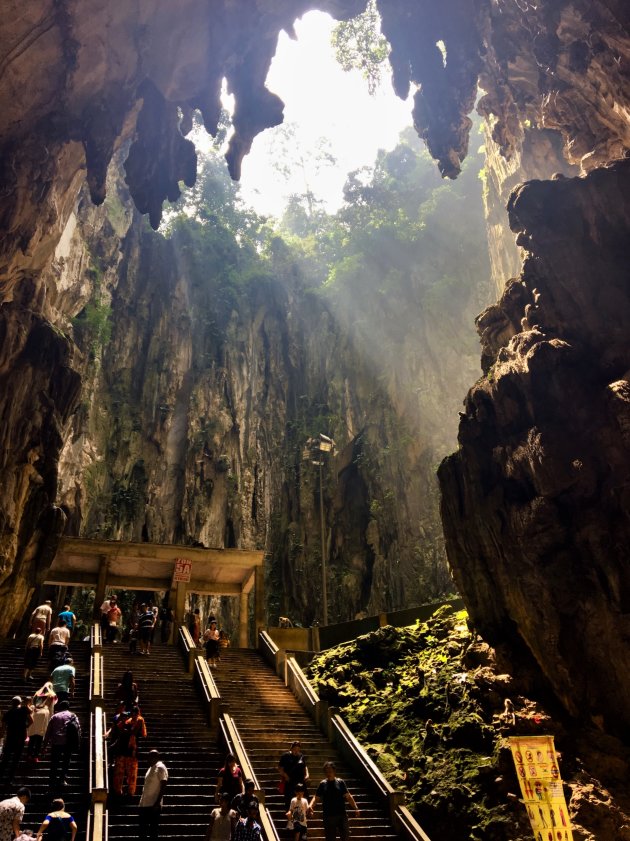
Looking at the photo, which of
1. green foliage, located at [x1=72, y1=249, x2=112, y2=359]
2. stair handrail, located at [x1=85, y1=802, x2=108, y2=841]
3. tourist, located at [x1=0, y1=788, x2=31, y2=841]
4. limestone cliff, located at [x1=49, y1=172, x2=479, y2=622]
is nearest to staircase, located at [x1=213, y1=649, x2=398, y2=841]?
stair handrail, located at [x1=85, y1=802, x2=108, y2=841]

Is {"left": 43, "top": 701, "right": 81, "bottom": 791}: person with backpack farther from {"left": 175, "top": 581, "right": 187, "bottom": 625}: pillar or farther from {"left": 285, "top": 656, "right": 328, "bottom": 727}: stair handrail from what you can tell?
{"left": 175, "top": 581, "right": 187, "bottom": 625}: pillar

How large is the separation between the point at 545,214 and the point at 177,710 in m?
13.7

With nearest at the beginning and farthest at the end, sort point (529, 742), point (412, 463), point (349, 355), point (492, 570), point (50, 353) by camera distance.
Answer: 1. point (529, 742)
2. point (492, 570)
3. point (50, 353)
4. point (412, 463)
5. point (349, 355)

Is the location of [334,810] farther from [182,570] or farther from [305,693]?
[182,570]

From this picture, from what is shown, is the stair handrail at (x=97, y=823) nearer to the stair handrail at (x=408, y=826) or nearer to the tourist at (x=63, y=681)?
the tourist at (x=63, y=681)

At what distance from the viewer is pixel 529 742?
8.52 m

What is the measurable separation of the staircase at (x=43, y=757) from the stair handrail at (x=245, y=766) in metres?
2.02

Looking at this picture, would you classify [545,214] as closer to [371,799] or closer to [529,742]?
[529,742]

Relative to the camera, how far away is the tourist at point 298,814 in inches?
286

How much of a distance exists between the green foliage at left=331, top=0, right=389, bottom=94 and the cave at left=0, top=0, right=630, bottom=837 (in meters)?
5.70

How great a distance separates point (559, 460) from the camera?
12.5 m

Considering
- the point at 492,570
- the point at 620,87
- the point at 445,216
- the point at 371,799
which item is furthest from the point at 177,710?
the point at 445,216

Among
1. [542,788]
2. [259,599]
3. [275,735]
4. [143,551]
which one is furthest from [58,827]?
[259,599]

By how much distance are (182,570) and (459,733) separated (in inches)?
337
